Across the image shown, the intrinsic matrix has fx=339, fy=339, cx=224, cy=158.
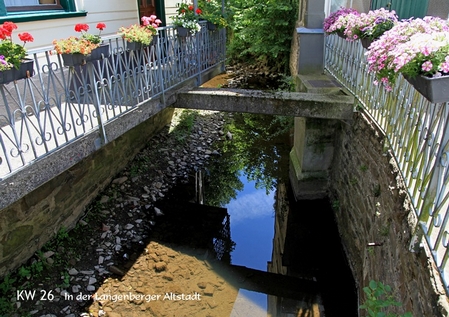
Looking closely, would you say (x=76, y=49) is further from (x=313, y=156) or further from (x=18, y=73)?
(x=313, y=156)

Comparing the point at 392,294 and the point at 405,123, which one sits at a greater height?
the point at 405,123

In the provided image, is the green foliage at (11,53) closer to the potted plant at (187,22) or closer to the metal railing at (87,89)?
the metal railing at (87,89)

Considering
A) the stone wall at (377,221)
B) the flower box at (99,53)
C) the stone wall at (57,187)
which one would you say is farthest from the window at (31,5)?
the stone wall at (377,221)

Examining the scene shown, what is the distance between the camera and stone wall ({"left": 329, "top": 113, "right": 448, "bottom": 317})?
Answer: 2199 mm

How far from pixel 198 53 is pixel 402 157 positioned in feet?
12.6

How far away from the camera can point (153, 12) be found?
689cm

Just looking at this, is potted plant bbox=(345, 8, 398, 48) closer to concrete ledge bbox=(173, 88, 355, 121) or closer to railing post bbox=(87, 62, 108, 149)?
concrete ledge bbox=(173, 88, 355, 121)

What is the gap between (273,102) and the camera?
15.8 feet

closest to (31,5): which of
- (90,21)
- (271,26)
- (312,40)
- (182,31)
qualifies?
(90,21)

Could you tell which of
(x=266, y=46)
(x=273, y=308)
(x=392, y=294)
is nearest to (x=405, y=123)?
(x=392, y=294)

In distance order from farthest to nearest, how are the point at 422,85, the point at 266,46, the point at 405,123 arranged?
the point at 266,46 → the point at 405,123 → the point at 422,85

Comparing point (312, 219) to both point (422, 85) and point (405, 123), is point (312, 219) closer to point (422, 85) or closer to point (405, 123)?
point (405, 123)

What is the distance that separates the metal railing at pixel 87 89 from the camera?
9.07 feet

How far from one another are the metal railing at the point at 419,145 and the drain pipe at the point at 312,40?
169 centimetres
